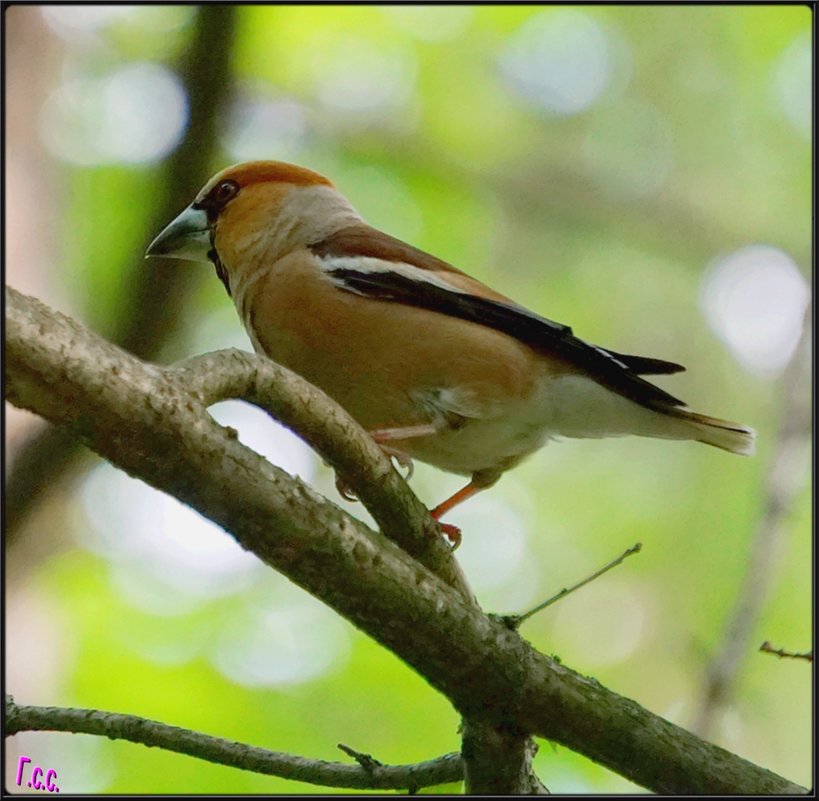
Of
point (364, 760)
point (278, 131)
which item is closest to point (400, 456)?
point (364, 760)

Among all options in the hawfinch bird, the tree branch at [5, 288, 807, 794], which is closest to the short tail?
the hawfinch bird

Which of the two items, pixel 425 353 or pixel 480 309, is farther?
pixel 480 309

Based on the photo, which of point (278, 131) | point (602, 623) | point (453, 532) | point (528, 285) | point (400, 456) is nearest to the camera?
point (400, 456)

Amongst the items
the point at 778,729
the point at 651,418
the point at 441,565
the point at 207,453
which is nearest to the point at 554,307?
the point at 778,729

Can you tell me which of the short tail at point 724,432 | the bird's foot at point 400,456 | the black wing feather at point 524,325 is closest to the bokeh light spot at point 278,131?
the black wing feather at point 524,325

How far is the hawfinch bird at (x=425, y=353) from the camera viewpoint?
15.2ft

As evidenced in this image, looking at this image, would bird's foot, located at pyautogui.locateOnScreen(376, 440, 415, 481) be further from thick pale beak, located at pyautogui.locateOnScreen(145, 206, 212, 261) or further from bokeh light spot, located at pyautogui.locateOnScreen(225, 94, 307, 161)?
bokeh light spot, located at pyautogui.locateOnScreen(225, 94, 307, 161)

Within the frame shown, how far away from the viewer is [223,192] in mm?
5570

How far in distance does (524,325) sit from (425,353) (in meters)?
0.55

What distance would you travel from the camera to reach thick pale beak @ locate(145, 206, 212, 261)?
17.1ft

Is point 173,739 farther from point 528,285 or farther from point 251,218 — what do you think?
point 528,285

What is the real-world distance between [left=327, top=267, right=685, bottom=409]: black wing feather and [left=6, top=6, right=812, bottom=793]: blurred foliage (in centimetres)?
102

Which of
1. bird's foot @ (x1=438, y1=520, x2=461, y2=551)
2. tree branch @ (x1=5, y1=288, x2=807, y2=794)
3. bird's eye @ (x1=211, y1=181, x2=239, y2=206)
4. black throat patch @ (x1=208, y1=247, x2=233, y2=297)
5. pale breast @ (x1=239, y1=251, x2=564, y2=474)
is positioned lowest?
tree branch @ (x1=5, y1=288, x2=807, y2=794)

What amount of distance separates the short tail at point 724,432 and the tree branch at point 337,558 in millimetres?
1907
